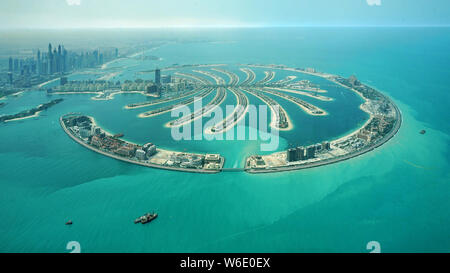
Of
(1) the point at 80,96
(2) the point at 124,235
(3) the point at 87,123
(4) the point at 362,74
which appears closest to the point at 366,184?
(2) the point at 124,235

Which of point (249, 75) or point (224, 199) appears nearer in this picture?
point (224, 199)

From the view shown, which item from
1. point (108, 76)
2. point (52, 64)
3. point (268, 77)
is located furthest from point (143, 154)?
point (52, 64)

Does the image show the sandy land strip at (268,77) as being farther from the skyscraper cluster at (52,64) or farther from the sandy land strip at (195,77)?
the skyscraper cluster at (52,64)

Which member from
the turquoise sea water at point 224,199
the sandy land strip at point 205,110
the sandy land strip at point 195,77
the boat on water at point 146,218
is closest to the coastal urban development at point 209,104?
the sandy land strip at point 205,110

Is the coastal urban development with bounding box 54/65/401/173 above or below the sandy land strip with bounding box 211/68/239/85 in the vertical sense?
below

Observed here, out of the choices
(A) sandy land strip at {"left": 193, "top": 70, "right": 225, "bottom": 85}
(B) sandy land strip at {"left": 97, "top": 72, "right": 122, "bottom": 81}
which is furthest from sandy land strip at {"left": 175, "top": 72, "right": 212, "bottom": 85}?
(B) sandy land strip at {"left": 97, "top": 72, "right": 122, "bottom": 81}

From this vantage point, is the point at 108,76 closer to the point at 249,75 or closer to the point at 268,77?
the point at 249,75

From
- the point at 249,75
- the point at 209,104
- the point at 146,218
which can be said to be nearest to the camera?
the point at 146,218

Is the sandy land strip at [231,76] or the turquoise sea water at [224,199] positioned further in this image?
the sandy land strip at [231,76]

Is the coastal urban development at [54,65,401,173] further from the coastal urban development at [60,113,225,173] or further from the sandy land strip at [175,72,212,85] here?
the sandy land strip at [175,72,212,85]

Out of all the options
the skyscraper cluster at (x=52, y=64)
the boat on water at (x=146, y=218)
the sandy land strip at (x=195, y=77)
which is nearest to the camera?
the boat on water at (x=146, y=218)

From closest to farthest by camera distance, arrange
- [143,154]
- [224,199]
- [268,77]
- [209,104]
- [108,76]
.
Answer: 1. [224,199]
2. [143,154]
3. [209,104]
4. [268,77]
5. [108,76]
